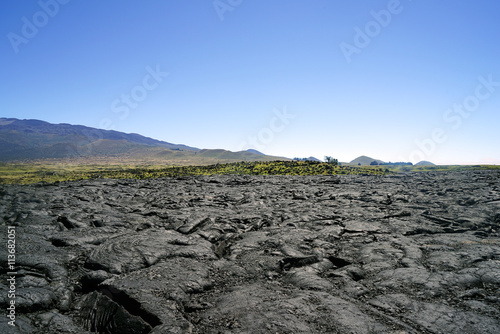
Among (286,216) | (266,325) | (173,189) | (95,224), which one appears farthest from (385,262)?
(173,189)

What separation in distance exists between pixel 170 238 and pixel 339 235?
7065 mm

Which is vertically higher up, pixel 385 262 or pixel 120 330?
pixel 385 262

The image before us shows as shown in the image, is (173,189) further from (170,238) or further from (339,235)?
(339,235)

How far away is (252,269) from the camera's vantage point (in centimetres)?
832

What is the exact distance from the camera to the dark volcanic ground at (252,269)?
18.4 feet

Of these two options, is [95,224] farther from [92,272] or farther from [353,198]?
[353,198]

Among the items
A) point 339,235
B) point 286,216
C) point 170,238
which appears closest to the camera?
point 170,238

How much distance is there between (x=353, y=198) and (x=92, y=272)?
55.1ft

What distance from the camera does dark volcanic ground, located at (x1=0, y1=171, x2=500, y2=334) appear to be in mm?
5602

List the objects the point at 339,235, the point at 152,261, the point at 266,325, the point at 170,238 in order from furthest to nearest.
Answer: the point at 339,235, the point at 170,238, the point at 152,261, the point at 266,325

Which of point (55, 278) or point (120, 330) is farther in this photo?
point (55, 278)

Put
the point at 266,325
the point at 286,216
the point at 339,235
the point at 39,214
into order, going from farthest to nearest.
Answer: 1. the point at 286,216
2. the point at 39,214
3. the point at 339,235
4. the point at 266,325

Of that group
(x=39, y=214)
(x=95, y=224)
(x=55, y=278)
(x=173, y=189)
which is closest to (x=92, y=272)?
(x=55, y=278)

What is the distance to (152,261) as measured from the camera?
830 cm
